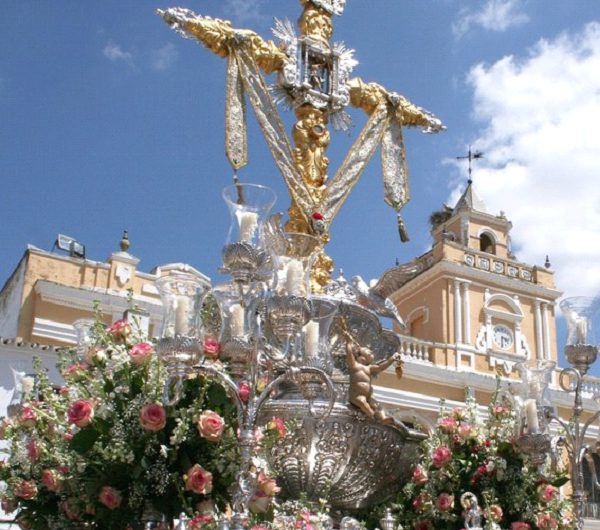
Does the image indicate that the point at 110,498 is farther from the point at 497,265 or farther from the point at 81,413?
the point at 497,265

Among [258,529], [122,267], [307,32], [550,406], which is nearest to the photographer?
[258,529]

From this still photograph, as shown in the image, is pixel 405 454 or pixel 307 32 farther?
pixel 307 32

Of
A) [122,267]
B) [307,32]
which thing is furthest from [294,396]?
[122,267]

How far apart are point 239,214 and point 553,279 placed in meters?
18.0

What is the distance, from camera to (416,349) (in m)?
17.7

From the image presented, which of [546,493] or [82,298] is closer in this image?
[546,493]

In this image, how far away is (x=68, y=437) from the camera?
4812mm

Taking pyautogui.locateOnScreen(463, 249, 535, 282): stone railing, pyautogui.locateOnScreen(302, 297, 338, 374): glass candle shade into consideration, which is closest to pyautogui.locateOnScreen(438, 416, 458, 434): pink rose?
pyautogui.locateOnScreen(302, 297, 338, 374): glass candle shade

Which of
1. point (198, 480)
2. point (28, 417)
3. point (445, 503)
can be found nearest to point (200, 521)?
point (198, 480)

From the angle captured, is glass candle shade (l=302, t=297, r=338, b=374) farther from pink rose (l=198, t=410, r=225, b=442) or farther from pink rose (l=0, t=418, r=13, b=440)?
pink rose (l=0, t=418, r=13, b=440)

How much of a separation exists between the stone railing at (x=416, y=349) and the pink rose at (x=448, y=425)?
10741 millimetres

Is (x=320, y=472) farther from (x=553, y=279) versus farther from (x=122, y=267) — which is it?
(x=553, y=279)

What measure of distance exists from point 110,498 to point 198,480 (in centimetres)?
43

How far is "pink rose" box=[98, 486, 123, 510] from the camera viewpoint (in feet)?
14.2
